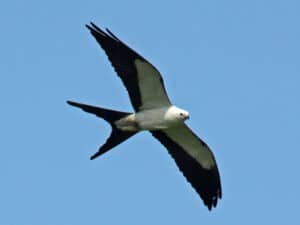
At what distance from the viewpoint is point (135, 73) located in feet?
67.1

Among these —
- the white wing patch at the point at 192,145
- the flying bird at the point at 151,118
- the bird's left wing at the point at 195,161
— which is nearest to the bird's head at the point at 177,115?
the flying bird at the point at 151,118

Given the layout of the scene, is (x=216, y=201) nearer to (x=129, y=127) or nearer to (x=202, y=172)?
(x=202, y=172)

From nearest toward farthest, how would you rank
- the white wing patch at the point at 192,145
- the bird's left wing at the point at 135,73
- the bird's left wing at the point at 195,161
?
the bird's left wing at the point at 135,73 < the white wing patch at the point at 192,145 < the bird's left wing at the point at 195,161

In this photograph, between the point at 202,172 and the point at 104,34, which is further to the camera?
the point at 202,172

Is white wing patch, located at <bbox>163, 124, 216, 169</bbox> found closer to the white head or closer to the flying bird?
the flying bird

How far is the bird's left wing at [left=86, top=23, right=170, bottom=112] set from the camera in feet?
66.0

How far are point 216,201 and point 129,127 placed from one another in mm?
2663

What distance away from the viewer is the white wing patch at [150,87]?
66.8 feet

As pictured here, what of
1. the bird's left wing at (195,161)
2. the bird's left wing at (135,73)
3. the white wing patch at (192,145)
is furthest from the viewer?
the bird's left wing at (195,161)

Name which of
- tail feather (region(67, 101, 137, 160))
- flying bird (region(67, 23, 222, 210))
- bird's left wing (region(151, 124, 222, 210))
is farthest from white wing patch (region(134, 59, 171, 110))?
bird's left wing (region(151, 124, 222, 210))

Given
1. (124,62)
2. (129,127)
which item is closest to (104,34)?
(124,62)

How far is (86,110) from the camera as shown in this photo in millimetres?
20203

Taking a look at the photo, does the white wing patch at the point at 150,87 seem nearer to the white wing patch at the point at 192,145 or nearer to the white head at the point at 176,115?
the white head at the point at 176,115

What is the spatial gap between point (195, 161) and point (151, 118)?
177 cm
